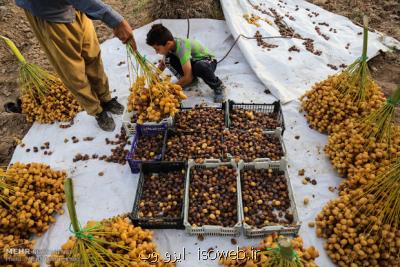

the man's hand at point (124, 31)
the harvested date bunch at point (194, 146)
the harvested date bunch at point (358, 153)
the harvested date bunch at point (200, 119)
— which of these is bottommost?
the harvested date bunch at point (194, 146)

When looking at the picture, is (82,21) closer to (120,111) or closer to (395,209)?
(120,111)

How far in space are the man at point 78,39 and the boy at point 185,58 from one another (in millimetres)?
533

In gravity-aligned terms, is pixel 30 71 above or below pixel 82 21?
below

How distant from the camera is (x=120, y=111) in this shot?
3.99 meters

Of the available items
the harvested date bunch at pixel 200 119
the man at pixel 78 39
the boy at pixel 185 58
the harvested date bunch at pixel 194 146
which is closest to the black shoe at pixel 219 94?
the boy at pixel 185 58

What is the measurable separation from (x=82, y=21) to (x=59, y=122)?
1.40 meters

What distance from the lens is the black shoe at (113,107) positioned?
396cm

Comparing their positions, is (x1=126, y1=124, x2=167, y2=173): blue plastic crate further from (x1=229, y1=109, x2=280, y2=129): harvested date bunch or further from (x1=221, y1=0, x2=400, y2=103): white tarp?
(x1=221, y1=0, x2=400, y2=103): white tarp

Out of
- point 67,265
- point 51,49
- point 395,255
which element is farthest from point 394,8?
point 67,265

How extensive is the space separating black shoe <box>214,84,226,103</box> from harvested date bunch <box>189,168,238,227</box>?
1203 millimetres

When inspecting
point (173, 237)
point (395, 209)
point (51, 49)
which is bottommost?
point (173, 237)

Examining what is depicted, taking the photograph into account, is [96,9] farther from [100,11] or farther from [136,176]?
[136,176]

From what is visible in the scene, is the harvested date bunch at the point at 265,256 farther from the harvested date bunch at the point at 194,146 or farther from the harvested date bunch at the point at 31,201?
the harvested date bunch at the point at 31,201

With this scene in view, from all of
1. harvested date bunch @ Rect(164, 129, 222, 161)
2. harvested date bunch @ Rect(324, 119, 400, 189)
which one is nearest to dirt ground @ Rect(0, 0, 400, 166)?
harvested date bunch @ Rect(324, 119, 400, 189)
